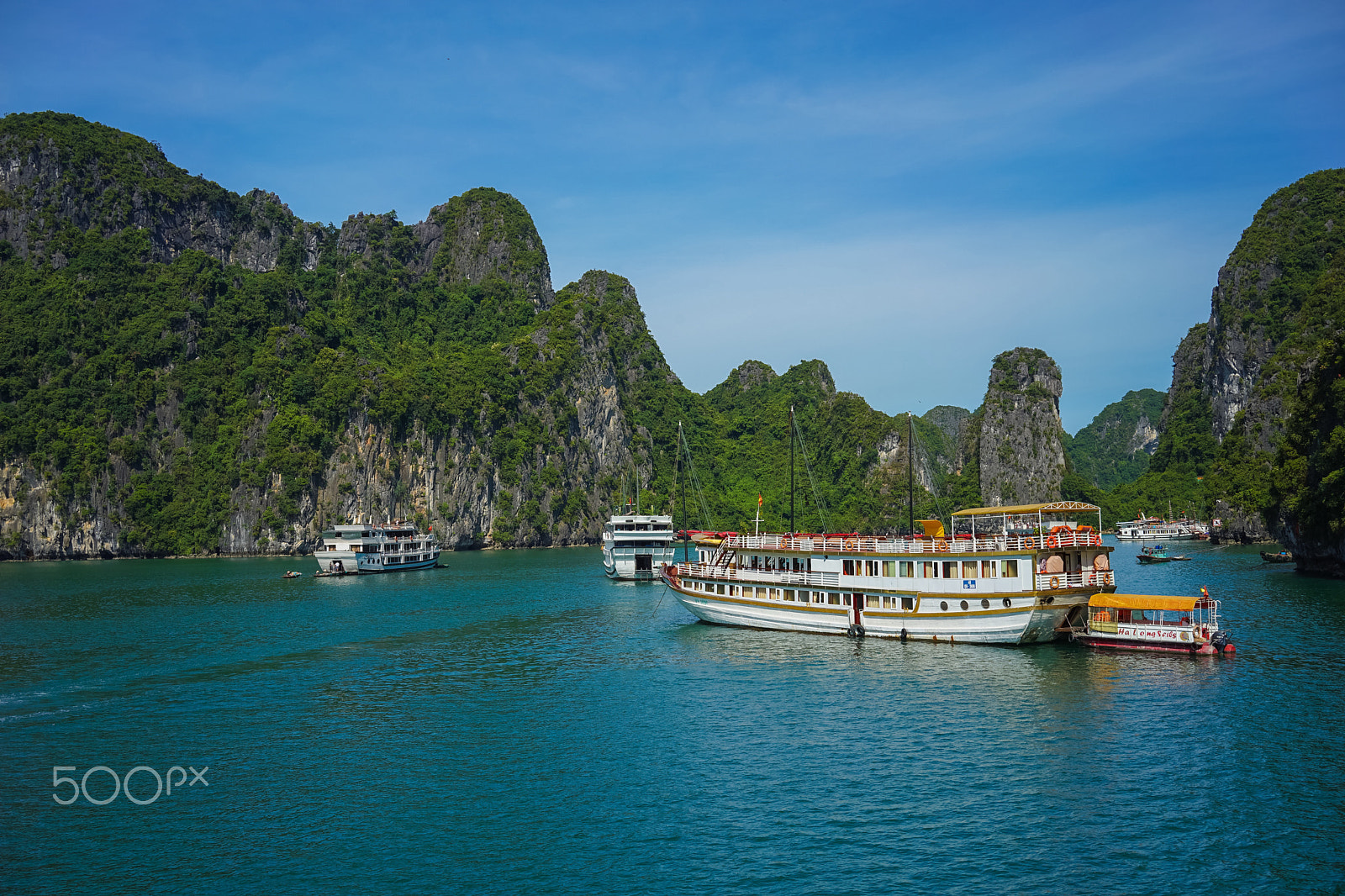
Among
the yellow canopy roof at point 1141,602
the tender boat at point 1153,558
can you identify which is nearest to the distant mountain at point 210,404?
the tender boat at point 1153,558

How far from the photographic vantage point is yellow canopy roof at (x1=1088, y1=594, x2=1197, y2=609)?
43.6 m

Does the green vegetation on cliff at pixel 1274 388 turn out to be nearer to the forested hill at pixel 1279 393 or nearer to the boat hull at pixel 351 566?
the forested hill at pixel 1279 393

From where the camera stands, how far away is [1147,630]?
44750 millimetres

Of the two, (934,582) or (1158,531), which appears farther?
(1158,531)

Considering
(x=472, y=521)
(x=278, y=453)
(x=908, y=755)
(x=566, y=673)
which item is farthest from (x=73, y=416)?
(x=908, y=755)

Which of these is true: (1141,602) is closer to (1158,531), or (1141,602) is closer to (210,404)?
(1158,531)

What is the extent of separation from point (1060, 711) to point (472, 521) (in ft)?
495

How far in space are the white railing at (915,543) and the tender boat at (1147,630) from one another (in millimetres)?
3436

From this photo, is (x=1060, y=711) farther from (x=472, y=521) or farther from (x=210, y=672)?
(x=472, y=521)

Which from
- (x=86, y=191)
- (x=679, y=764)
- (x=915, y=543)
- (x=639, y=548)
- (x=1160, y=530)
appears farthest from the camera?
(x=86, y=191)

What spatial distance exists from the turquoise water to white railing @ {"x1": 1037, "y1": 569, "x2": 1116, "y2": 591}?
3.52m

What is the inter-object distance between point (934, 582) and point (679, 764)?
75.7 feet

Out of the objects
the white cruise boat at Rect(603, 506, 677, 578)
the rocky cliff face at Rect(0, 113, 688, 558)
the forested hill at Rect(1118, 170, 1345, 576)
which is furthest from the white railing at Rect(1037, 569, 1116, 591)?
the rocky cliff face at Rect(0, 113, 688, 558)

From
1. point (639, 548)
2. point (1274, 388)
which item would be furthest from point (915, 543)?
point (1274, 388)
